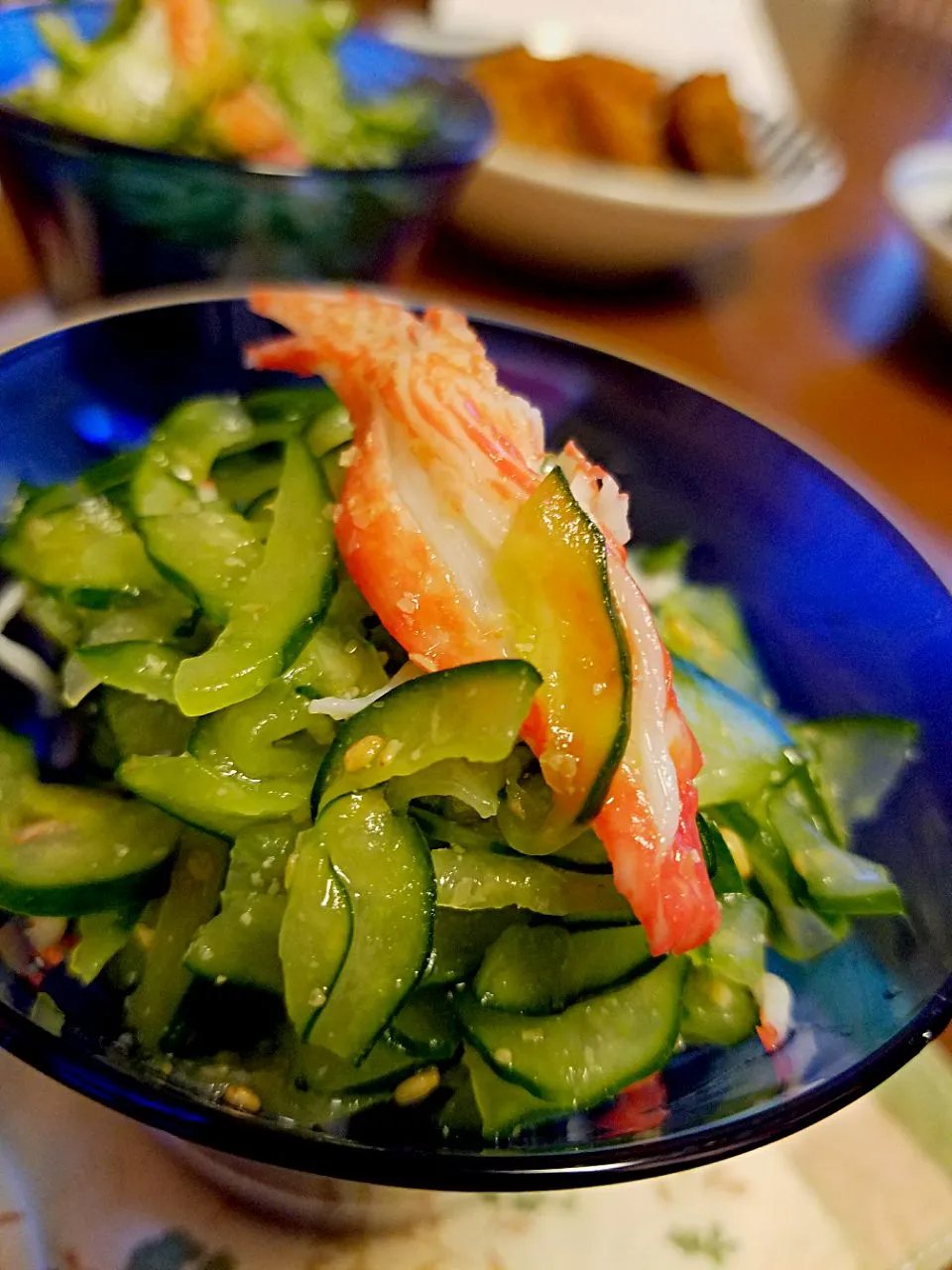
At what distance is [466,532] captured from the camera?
61 centimetres

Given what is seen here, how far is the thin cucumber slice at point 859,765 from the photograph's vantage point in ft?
2.41

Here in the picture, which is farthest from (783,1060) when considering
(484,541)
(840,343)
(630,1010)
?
(840,343)

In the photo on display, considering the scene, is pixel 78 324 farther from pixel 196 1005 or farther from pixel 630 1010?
pixel 630 1010

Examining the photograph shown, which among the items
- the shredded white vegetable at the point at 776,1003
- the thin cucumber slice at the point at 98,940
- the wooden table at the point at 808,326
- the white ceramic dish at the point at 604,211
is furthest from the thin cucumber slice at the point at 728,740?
the white ceramic dish at the point at 604,211

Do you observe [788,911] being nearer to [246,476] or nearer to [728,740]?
[728,740]

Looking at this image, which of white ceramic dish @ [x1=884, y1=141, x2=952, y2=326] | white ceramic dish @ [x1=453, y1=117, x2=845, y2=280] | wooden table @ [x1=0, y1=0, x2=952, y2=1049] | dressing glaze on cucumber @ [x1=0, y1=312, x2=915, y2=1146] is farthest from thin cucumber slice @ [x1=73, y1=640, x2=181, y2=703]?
white ceramic dish @ [x1=884, y1=141, x2=952, y2=326]

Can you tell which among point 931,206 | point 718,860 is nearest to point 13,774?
point 718,860

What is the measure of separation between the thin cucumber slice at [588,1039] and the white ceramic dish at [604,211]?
110cm

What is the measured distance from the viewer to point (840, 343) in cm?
159

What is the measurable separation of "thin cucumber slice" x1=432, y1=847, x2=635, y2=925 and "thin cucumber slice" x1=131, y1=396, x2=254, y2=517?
284mm

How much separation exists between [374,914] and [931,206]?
1.66m

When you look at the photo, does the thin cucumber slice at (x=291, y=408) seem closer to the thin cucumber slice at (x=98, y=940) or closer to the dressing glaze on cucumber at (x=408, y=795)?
the dressing glaze on cucumber at (x=408, y=795)

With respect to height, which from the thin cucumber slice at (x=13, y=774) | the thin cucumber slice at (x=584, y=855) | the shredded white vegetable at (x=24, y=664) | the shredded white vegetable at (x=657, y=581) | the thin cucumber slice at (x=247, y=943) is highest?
the thin cucumber slice at (x=584, y=855)

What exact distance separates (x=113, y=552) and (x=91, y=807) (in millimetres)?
167
